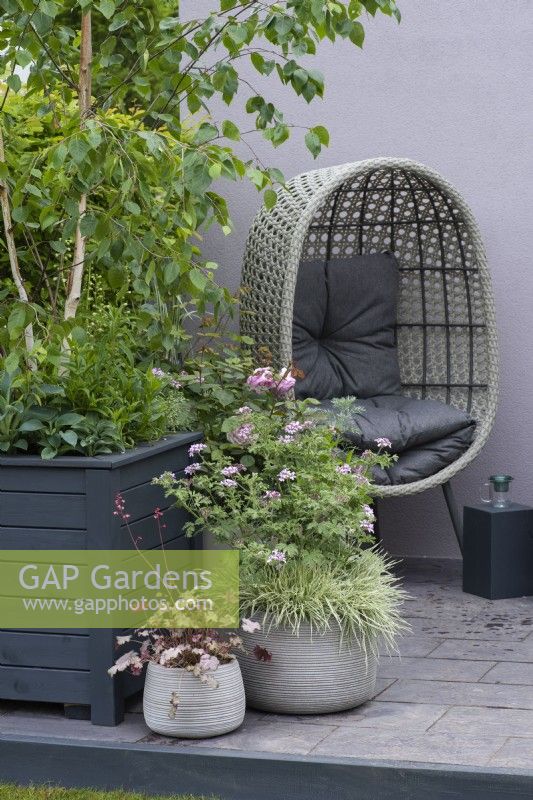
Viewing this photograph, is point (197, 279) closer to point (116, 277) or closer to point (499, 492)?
point (116, 277)

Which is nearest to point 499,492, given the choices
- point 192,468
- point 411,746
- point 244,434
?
point 244,434

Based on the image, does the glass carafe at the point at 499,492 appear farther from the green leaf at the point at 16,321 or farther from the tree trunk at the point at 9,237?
the green leaf at the point at 16,321

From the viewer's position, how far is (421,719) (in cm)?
275

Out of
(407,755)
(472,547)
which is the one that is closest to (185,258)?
(407,755)

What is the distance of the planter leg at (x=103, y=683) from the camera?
2.73 meters

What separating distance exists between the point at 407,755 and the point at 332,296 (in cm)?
238

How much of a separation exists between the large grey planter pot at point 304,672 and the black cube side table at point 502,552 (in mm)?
1240

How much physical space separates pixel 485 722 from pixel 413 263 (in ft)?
7.80

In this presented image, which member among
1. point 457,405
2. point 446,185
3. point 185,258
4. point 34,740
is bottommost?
point 34,740

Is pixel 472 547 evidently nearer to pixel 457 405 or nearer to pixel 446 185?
pixel 457 405

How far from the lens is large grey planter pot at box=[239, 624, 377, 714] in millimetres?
2768

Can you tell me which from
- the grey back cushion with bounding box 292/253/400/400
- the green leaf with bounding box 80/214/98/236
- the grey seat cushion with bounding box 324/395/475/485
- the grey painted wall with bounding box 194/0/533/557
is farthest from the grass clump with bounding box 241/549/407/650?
the grey painted wall with bounding box 194/0/533/557

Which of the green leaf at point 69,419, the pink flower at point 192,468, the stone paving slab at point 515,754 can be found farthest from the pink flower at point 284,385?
the stone paving slab at point 515,754

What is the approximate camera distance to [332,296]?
459 centimetres
